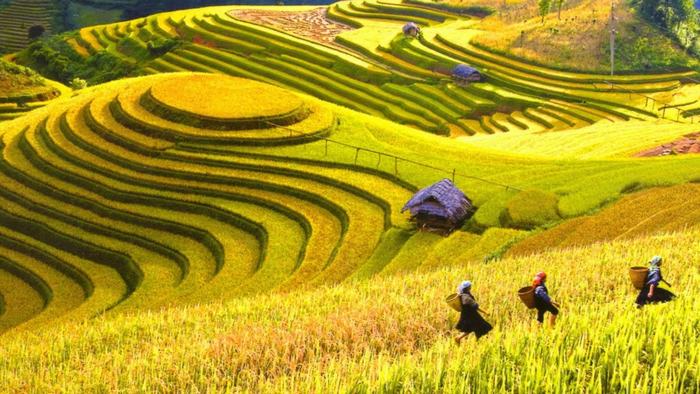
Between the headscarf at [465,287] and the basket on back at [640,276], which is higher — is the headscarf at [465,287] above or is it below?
below

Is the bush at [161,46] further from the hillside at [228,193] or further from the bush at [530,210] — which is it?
the bush at [530,210]

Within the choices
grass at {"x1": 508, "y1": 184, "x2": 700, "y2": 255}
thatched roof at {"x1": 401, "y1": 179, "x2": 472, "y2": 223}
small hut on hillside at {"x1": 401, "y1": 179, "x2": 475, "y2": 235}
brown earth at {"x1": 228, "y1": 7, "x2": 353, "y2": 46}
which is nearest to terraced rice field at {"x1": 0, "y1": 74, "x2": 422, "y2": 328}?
small hut on hillside at {"x1": 401, "y1": 179, "x2": 475, "y2": 235}

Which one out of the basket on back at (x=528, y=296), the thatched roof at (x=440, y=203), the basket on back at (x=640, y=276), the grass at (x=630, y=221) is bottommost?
the thatched roof at (x=440, y=203)

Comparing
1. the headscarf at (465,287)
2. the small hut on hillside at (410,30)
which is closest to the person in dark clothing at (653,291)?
the headscarf at (465,287)

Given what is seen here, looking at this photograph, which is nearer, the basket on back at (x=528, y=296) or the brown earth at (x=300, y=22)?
the basket on back at (x=528, y=296)

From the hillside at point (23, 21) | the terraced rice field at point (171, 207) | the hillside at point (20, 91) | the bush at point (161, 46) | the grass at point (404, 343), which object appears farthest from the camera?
the hillside at point (23, 21)

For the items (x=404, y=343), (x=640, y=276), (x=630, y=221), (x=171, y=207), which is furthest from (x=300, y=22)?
(x=640, y=276)

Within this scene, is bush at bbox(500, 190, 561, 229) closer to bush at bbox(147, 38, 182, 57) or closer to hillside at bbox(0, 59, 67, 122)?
hillside at bbox(0, 59, 67, 122)

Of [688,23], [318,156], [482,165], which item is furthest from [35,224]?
[688,23]

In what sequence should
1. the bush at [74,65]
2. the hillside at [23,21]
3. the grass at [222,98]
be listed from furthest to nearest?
1. the hillside at [23,21]
2. the bush at [74,65]
3. the grass at [222,98]
